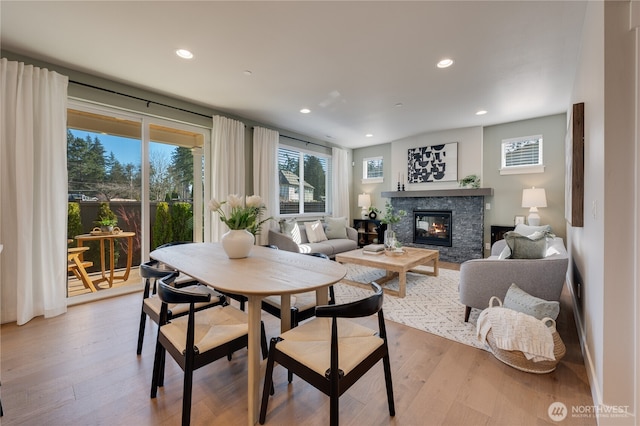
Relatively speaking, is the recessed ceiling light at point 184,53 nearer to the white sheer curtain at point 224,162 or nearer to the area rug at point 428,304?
the white sheer curtain at point 224,162

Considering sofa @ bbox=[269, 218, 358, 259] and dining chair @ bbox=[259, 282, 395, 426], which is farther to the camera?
sofa @ bbox=[269, 218, 358, 259]

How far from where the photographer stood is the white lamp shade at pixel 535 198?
13.9 ft

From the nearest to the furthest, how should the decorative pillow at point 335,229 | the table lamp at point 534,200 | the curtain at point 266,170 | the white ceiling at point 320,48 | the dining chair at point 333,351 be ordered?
the dining chair at point 333,351
the white ceiling at point 320,48
the table lamp at point 534,200
the curtain at point 266,170
the decorative pillow at point 335,229

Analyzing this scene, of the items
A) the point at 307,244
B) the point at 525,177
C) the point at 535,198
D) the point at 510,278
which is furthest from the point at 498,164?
the point at 307,244

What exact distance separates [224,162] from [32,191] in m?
2.15

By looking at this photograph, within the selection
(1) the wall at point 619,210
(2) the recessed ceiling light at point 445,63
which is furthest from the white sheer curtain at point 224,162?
(1) the wall at point 619,210

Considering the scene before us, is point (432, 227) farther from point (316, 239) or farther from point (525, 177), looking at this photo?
point (316, 239)

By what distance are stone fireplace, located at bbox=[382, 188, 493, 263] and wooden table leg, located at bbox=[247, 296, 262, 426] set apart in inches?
191

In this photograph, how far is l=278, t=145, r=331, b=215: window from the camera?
222 inches

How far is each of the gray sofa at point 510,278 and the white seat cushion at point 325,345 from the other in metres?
1.53

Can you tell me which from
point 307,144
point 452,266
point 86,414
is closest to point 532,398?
point 86,414

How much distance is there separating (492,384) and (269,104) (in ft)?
13.3

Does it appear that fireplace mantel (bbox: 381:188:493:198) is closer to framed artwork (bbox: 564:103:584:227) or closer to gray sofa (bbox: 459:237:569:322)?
gray sofa (bbox: 459:237:569:322)

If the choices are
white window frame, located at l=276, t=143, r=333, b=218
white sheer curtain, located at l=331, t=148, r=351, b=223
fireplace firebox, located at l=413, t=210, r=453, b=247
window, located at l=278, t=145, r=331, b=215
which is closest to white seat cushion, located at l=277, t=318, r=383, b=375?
white window frame, located at l=276, t=143, r=333, b=218
